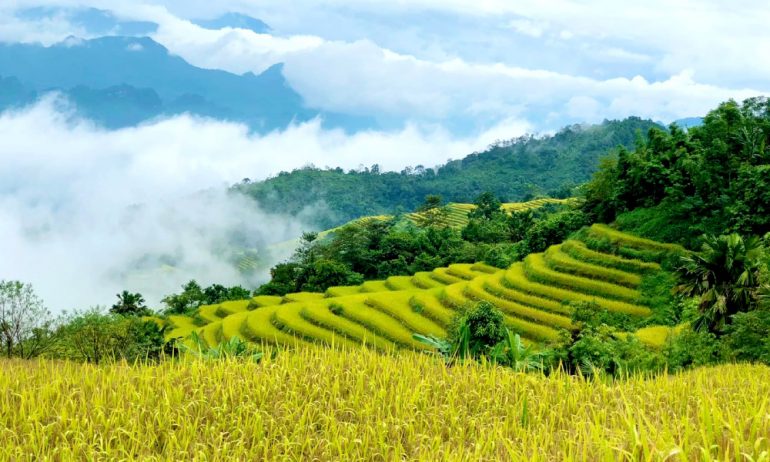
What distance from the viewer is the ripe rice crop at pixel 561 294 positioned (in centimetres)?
3203

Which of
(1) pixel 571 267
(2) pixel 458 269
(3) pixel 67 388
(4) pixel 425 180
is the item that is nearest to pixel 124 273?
(4) pixel 425 180

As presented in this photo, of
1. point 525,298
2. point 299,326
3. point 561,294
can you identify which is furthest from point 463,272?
point 299,326

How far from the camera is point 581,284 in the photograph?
113 feet

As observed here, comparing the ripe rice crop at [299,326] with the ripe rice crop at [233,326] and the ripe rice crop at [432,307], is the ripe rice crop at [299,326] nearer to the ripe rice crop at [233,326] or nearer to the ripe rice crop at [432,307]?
the ripe rice crop at [233,326]

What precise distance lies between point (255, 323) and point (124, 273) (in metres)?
126

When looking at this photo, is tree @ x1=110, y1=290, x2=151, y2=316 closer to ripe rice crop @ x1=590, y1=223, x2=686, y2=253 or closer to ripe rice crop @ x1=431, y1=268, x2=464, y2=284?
ripe rice crop @ x1=431, y1=268, x2=464, y2=284

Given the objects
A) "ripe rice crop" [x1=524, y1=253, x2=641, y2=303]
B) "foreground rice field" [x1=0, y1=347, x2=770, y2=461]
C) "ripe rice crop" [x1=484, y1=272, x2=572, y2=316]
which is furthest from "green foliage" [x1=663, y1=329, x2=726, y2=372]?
"foreground rice field" [x1=0, y1=347, x2=770, y2=461]

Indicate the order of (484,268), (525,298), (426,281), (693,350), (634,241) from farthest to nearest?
(484,268) → (426,281) → (634,241) → (525,298) → (693,350)

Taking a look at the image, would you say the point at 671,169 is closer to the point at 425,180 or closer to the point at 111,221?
the point at 425,180

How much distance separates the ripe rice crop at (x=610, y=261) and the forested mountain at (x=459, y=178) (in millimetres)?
101493

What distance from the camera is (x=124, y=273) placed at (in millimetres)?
150500

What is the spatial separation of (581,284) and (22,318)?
1129 inches

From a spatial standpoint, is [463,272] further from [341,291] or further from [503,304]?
[503,304]

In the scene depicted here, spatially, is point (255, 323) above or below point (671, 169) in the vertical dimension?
below
